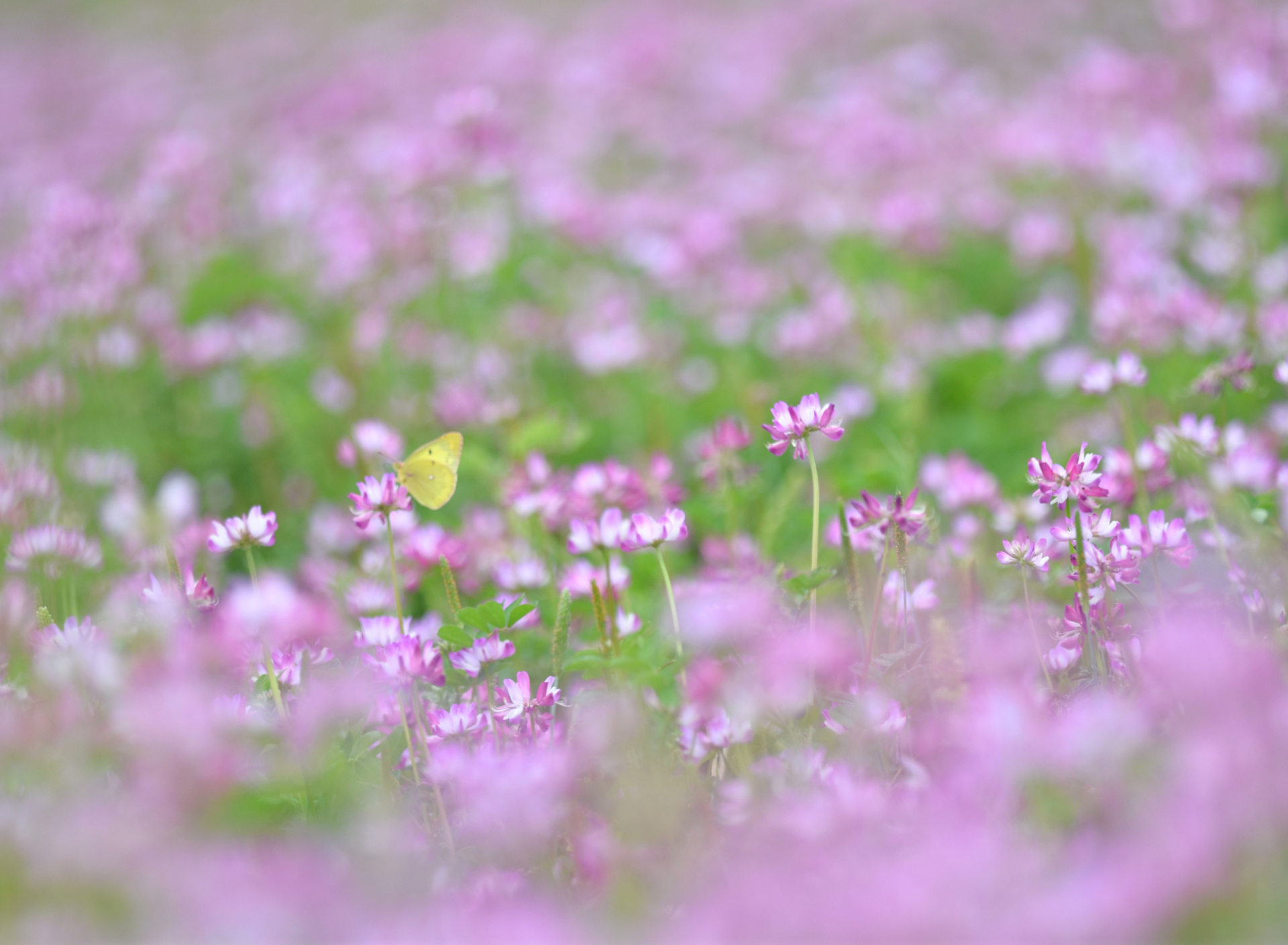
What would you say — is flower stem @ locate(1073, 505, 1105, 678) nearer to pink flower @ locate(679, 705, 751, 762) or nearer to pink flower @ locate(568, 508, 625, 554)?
pink flower @ locate(679, 705, 751, 762)

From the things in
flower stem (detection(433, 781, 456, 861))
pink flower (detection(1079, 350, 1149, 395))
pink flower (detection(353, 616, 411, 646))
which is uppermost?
pink flower (detection(1079, 350, 1149, 395))

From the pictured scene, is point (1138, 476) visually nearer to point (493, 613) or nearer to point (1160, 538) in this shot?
point (1160, 538)

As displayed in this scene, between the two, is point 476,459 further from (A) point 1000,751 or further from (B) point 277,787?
(A) point 1000,751

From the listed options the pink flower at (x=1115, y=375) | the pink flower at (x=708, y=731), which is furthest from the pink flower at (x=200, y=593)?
the pink flower at (x=1115, y=375)

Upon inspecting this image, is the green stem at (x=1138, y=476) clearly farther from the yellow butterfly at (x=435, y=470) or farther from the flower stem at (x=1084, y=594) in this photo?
the yellow butterfly at (x=435, y=470)

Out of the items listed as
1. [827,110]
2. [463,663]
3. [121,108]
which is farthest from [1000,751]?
[121,108]

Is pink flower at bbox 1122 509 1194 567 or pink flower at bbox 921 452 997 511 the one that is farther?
pink flower at bbox 921 452 997 511

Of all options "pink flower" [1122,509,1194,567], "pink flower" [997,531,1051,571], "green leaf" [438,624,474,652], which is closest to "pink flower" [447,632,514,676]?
"green leaf" [438,624,474,652]
